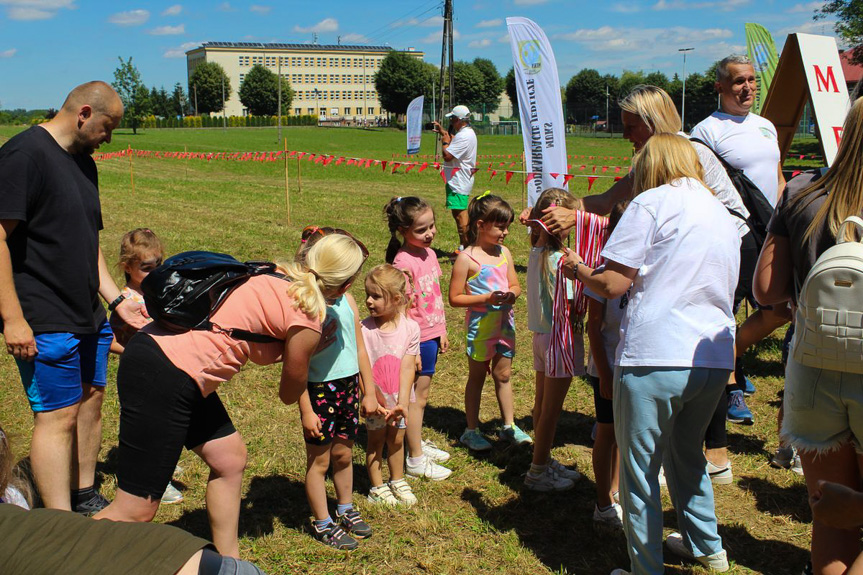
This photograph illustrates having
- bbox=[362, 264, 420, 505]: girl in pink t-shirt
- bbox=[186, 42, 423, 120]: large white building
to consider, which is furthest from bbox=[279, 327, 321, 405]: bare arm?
bbox=[186, 42, 423, 120]: large white building

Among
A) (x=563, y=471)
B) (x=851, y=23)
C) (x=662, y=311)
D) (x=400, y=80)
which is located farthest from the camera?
(x=400, y=80)

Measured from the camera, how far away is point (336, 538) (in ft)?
11.8

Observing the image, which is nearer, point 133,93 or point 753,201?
point 753,201

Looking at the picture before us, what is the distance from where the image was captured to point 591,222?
11.7 feet

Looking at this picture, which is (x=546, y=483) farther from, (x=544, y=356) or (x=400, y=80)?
(x=400, y=80)

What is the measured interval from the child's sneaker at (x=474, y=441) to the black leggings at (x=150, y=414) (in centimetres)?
230

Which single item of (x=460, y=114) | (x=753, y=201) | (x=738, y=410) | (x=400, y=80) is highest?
(x=400, y=80)

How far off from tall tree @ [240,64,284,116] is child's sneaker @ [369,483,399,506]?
111 metres

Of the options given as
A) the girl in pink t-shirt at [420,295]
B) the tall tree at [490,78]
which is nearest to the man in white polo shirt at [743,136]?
the girl in pink t-shirt at [420,295]

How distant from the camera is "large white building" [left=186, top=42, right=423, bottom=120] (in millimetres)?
134875

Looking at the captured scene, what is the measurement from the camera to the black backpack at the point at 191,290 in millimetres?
2646

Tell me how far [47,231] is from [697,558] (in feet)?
10.8

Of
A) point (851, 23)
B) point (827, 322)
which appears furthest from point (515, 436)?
point (851, 23)

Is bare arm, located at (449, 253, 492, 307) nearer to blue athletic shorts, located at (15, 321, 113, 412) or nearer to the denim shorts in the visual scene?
blue athletic shorts, located at (15, 321, 113, 412)
